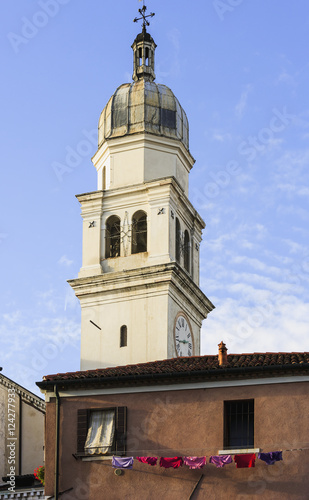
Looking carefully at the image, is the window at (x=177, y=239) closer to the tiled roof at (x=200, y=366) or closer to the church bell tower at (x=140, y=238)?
the church bell tower at (x=140, y=238)

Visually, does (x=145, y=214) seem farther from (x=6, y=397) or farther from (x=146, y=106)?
(x=6, y=397)

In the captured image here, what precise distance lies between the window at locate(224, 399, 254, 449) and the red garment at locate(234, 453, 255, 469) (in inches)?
31.4

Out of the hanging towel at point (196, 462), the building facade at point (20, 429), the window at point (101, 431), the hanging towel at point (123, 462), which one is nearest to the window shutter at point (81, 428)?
the window at point (101, 431)

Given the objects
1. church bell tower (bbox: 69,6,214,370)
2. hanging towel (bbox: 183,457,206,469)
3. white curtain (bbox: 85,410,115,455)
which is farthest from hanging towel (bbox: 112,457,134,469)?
church bell tower (bbox: 69,6,214,370)

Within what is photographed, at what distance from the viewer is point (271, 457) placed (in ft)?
115

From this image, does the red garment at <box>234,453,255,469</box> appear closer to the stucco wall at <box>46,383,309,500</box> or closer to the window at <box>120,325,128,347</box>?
the stucco wall at <box>46,383,309,500</box>

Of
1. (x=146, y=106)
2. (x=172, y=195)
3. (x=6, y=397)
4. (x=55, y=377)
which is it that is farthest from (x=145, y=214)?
(x=55, y=377)

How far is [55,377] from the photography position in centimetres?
3866

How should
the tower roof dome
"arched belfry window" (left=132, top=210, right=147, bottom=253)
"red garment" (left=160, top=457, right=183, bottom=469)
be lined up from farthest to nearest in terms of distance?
the tower roof dome
"arched belfry window" (left=132, top=210, right=147, bottom=253)
"red garment" (left=160, top=457, right=183, bottom=469)

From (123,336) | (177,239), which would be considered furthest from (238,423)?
(177,239)

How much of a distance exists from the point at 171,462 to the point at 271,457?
2969mm

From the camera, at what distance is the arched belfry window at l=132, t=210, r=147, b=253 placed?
6481 cm

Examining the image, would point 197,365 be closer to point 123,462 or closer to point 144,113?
point 123,462

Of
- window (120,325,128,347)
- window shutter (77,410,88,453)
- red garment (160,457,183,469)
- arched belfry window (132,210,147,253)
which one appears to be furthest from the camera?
arched belfry window (132,210,147,253)
